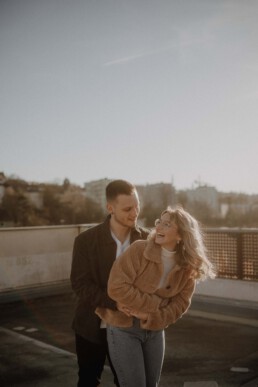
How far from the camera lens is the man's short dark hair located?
3.17 meters

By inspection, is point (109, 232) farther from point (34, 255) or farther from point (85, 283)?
point (34, 255)

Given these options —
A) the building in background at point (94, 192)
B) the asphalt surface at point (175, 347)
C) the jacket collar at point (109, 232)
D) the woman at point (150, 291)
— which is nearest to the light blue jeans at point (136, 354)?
the woman at point (150, 291)

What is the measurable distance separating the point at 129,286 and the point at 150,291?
170 mm

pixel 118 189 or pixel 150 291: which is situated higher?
pixel 118 189

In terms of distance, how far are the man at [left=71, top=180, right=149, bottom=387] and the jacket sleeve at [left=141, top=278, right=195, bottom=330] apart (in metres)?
0.48

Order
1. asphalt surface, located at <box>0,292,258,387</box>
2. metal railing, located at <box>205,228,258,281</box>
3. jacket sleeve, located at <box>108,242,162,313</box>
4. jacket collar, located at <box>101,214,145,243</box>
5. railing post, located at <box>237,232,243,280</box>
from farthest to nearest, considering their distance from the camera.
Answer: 1. railing post, located at <box>237,232,243,280</box>
2. metal railing, located at <box>205,228,258,281</box>
3. asphalt surface, located at <box>0,292,258,387</box>
4. jacket collar, located at <box>101,214,145,243</box>
5. jacket sleeve, located at <box>108,242,162,313</box>

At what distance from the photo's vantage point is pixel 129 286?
9.04 feet

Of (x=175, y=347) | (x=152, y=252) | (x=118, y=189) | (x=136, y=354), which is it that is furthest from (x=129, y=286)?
(x=175, y=347)

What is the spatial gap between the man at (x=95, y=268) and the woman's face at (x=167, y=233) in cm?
29

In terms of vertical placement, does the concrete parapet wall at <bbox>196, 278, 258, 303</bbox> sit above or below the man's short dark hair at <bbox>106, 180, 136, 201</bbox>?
below

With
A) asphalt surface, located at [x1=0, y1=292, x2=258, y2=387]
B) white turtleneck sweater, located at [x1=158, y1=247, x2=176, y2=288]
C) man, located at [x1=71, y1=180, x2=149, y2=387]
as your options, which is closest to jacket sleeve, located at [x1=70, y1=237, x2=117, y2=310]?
man, located at [x1=71, y1=180, x2=149, y2=387]

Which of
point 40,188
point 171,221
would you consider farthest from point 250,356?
point 40,188

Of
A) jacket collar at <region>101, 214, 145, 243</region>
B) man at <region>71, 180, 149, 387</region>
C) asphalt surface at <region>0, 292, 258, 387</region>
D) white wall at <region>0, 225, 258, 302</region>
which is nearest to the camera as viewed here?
man at <region>71, 180, 149, 387</region>

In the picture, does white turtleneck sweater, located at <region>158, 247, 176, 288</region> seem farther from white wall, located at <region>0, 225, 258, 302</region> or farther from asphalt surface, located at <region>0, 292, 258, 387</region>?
white wall, located at <region>0, 225, 258, 302</region>
